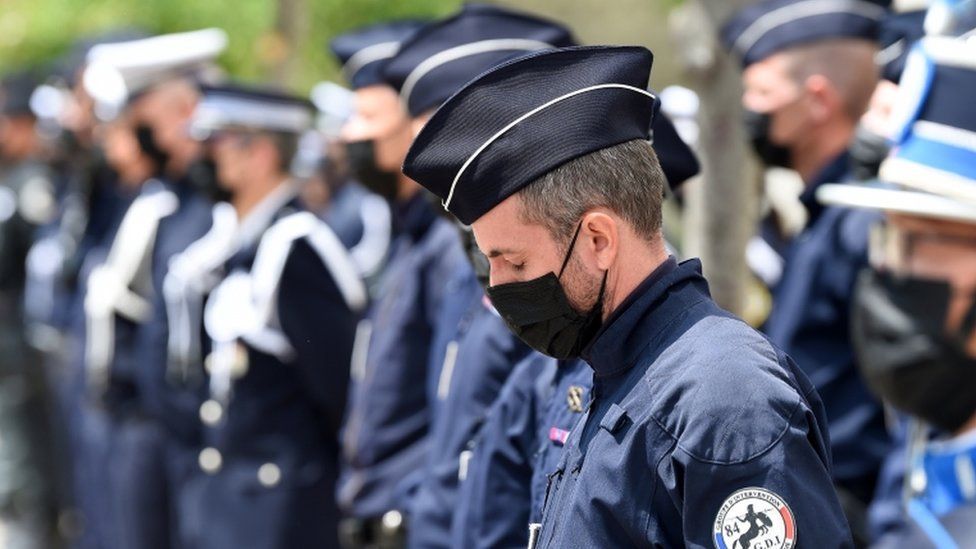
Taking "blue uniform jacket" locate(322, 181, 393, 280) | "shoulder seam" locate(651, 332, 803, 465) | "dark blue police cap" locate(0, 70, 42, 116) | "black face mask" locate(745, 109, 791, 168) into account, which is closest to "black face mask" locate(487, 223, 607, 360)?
"shoulder seam" locate(651, 332, 803, 465)

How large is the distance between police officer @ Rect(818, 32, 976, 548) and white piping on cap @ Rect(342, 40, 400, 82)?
9.15 ft

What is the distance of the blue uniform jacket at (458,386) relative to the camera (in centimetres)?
423

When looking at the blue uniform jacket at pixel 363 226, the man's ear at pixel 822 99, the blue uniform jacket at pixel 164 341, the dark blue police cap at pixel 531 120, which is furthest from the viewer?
the blue uniform jacket at pixel 363 226

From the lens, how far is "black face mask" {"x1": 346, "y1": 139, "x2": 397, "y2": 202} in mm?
6035

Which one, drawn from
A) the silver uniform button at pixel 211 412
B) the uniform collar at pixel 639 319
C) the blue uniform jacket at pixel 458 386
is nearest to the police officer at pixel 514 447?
the blue uniform jacket at pixel 458 386

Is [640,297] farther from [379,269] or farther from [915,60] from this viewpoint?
[379,269]

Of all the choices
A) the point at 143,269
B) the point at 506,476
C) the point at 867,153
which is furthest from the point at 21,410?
the point at 506,476

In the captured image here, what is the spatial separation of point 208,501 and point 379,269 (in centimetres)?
292

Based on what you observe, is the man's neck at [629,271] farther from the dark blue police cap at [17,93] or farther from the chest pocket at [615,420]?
the dark blue police cap at [17,93]

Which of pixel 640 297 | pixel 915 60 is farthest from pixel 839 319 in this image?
pixel 640 297

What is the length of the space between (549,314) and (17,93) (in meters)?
9.89

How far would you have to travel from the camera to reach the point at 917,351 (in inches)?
152

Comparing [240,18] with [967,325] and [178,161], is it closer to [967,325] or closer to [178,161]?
[178,161]

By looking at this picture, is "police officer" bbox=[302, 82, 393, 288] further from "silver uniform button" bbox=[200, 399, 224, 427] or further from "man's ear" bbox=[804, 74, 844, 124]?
"man's ear" bbox=[804, 74, 844, 124]
